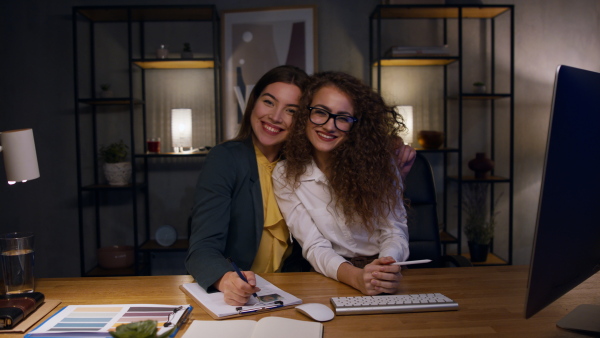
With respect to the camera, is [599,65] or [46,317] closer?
[46,317]

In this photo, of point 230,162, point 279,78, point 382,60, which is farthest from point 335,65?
point 230,162

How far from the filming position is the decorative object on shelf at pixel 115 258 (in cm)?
335

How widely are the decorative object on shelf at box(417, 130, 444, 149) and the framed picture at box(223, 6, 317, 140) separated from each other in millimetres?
968

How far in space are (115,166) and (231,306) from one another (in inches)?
97.6

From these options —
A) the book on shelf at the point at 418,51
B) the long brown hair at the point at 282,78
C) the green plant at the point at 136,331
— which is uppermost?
the book on shelf at the point at 418,51

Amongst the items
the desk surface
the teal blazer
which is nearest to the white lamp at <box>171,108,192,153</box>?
the teal blazer

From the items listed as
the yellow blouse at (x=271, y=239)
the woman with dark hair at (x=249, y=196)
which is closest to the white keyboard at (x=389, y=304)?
the woman with dark hair at (x=249, y=196)

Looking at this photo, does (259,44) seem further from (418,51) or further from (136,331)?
(136,331)

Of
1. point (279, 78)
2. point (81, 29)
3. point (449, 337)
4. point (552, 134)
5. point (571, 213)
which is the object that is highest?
point (81, 29)

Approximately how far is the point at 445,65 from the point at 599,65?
130 centimetres

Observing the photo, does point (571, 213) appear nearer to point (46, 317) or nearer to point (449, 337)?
point (449, 337)

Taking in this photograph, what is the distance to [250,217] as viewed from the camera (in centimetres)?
178

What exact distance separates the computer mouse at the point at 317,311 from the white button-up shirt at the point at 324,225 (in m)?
0.51

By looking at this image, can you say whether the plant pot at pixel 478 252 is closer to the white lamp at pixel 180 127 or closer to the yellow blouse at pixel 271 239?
the yellow blouse at pixel 271 239
